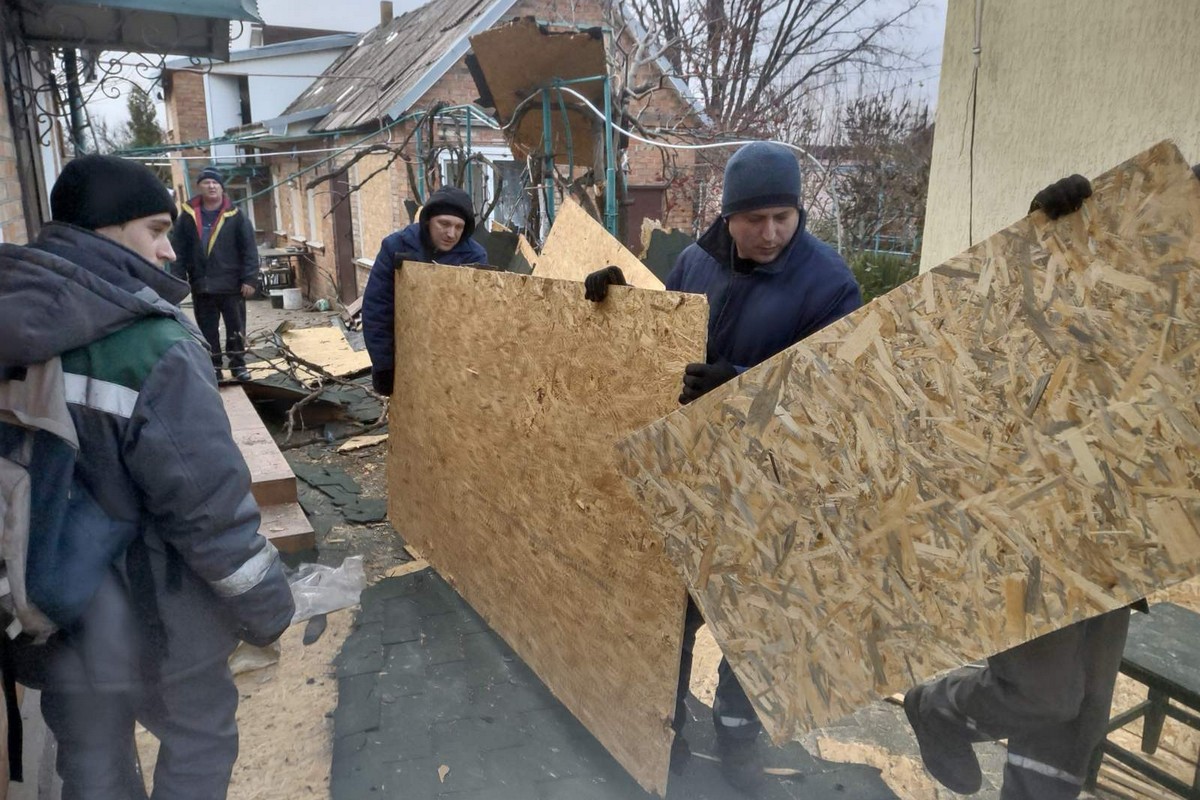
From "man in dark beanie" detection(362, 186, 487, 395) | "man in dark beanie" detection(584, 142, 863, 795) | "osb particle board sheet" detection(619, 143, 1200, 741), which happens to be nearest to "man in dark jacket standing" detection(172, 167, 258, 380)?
"man in dark beanie" detection(362, 186, 487, 395)

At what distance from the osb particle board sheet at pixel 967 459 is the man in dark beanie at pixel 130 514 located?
3.94 ft

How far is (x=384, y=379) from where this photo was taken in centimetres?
454

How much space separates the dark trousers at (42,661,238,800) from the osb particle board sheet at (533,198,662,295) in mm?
1998

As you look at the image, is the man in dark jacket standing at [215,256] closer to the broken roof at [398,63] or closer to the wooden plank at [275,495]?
the wooden plank at [275,495]

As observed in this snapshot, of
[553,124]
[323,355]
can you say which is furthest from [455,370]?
[323,355]

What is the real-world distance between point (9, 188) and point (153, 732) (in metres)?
3.06

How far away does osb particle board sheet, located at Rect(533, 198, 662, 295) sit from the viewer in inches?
133

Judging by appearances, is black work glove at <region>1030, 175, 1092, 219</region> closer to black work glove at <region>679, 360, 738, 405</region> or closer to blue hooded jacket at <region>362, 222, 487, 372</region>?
black work glove at <region>679, 360, 738, 405</region>

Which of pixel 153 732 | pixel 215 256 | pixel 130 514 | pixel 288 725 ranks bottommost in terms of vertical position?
pixel 288 725

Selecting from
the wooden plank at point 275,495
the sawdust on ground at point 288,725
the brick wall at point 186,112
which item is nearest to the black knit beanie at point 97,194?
the sawdust on ground at point 288,725

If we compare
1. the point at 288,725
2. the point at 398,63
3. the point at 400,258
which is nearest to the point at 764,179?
the point at 400,258

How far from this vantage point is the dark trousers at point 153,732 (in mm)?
1973

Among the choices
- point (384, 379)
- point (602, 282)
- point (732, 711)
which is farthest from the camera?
point (384, 379)

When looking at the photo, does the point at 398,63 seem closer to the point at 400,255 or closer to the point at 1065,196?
the point at 400,255
